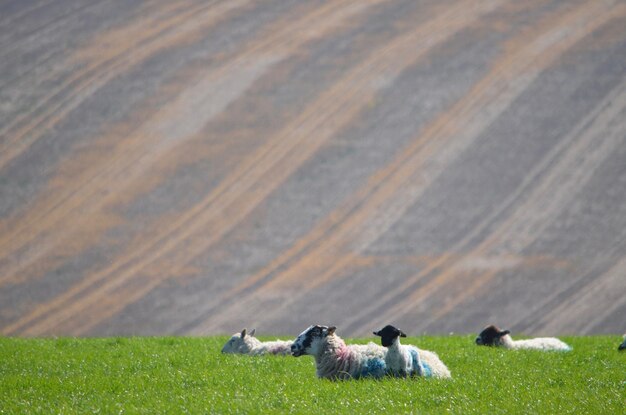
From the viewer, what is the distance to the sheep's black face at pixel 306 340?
545 inches

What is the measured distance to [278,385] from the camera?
13.0 m

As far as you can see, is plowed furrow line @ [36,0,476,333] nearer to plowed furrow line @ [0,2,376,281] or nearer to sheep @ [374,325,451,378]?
plowed furrow line @ [0,2,376,281]

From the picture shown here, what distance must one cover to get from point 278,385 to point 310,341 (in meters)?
1.17

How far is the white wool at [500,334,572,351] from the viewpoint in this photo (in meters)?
19.5

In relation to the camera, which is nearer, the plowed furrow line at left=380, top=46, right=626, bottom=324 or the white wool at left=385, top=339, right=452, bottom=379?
the white wool at left=385, top=339, right=452, bottom=379

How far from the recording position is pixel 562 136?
42938 mm

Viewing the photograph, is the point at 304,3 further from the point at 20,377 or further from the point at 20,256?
the point at 20,377

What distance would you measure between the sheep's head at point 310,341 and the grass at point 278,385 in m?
0.48

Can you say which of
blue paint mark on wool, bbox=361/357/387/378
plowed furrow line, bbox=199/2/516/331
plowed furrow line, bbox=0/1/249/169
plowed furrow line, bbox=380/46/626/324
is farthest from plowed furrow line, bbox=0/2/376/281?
blue paint mark on wool, bbox=361/357/387/378

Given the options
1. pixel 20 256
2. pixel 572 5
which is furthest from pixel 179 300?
pixel 572 5

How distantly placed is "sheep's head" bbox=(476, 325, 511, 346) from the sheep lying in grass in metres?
6.62

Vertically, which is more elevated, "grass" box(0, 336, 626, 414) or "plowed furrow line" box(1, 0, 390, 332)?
"grass" box(0, 336, 626, 414)

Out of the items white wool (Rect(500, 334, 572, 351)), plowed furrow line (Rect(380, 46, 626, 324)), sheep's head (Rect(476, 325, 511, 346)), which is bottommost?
plowed furrow line (Rect(380, 46, 626, 324))

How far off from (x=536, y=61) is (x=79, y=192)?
26261mm
